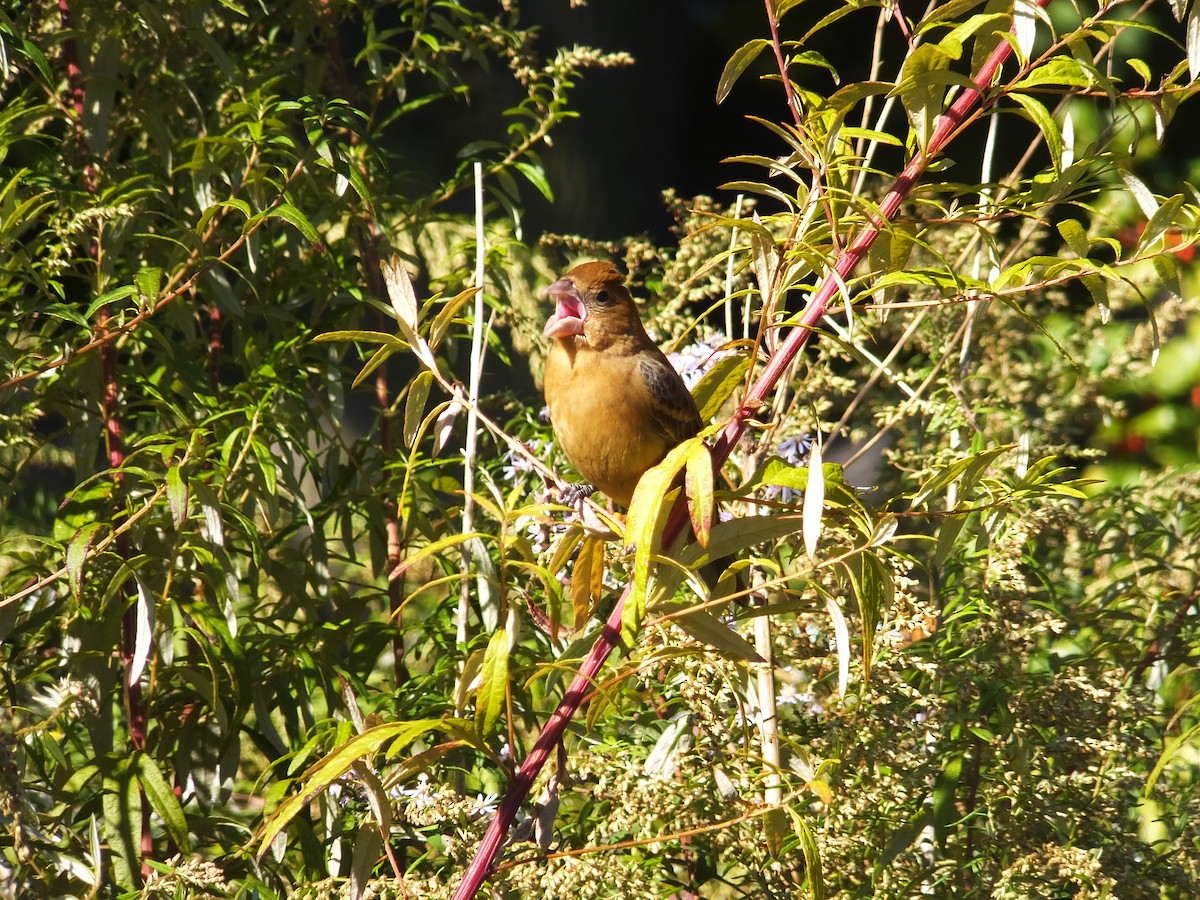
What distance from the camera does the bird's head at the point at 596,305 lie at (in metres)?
2.20

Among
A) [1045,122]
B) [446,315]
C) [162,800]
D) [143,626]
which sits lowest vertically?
[162,800]

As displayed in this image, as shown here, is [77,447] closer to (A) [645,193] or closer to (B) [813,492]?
(B) [813,492]

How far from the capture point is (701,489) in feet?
3.80

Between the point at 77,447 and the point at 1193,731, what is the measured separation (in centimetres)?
186

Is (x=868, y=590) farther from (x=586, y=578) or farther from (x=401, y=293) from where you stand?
(x=401, y=293)

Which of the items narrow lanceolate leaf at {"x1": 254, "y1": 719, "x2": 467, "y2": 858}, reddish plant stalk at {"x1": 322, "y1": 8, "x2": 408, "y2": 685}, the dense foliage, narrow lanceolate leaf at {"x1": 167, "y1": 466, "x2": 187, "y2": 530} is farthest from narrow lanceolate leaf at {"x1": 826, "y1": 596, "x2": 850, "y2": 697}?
reddish plant stalk at {"x1": 322, "y1": 8, "x2": 408, "y2": 685}

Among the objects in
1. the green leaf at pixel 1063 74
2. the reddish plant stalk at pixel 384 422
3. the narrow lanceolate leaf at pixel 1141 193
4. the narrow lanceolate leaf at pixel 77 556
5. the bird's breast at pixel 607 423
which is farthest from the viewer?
the reddish plant stalk at pixel 384 422

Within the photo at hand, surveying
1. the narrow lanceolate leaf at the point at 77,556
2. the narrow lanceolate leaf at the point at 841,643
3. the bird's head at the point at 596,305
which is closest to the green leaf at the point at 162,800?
the narrow lanceolate leaf at the point at 77,556

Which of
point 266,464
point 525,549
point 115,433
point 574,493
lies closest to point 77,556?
point 266,464

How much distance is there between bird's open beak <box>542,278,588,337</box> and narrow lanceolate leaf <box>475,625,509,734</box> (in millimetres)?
907

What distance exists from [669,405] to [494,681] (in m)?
0.98

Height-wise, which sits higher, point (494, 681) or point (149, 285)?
point (149, 285)

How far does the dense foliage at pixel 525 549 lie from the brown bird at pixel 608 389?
128 millimetres

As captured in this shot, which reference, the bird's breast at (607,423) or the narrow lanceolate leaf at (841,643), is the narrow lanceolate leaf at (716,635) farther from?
the bird's breast at (607,423)
